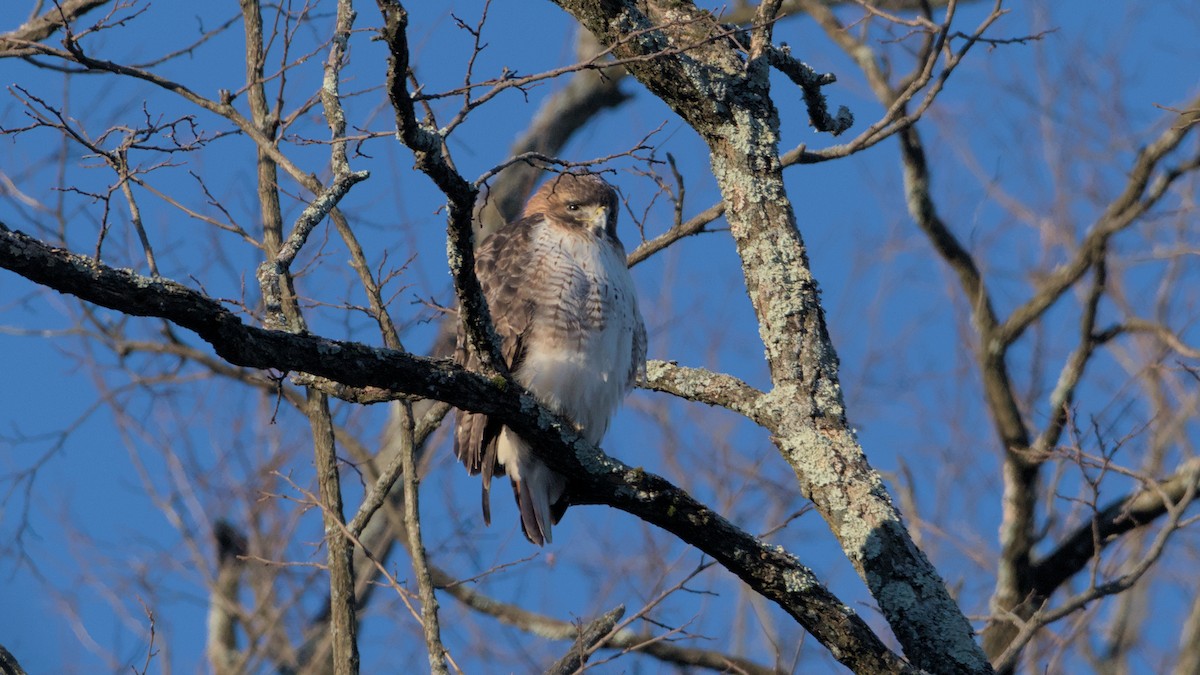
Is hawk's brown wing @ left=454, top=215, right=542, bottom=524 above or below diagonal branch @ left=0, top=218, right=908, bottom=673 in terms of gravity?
above

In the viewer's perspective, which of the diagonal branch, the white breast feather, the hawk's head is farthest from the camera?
the hawk's head

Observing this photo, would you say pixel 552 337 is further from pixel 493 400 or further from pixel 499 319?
pixel 493 400

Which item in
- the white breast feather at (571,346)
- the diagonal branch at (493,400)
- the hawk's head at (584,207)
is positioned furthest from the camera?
the hawk's head at (584,207)

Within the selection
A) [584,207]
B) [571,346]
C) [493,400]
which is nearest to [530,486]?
[571,346]

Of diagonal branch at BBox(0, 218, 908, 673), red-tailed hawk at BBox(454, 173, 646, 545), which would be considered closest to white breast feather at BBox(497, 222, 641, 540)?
red-tailed hawk at BBox(454, 173, 646, 545)

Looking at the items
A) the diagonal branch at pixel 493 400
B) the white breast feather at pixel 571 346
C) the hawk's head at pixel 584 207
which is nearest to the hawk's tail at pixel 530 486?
the white breast feather at pixel 571 346

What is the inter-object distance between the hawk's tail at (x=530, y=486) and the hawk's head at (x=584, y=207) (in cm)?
83

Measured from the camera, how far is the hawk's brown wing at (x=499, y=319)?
14.6 ft

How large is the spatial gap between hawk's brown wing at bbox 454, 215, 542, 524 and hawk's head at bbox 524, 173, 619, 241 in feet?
0.49

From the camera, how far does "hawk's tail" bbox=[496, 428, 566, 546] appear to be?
4.55m

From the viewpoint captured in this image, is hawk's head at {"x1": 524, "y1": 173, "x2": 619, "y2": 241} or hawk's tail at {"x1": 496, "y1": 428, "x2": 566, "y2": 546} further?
hawk's head at {"x1": 524, "y1": 173, "x2": 619, "y2": 241}

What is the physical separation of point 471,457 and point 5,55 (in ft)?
7.51

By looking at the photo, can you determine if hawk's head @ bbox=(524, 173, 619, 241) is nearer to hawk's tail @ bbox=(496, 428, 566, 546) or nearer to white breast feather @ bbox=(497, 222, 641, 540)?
white breast feather @ bbox=(497, 222, 641, 540)

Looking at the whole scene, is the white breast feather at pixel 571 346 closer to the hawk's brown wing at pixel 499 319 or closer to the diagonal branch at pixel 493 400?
the hawk's brown wing at pixel 499 319
